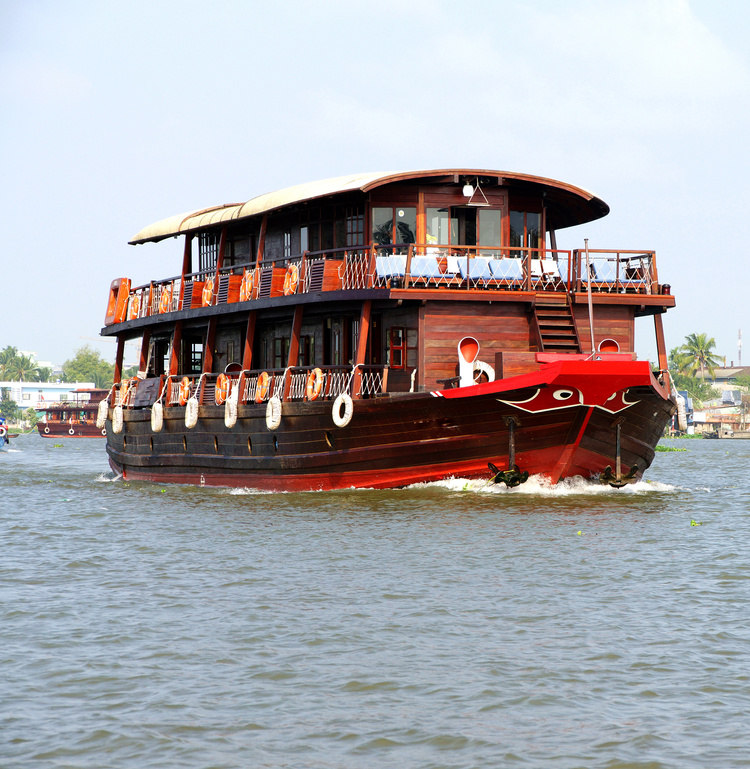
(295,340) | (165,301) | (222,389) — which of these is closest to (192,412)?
(222,389)

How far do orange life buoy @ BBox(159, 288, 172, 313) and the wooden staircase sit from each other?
943 centimetres

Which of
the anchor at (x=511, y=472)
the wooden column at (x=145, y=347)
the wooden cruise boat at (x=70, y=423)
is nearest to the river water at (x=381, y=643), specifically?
the anchor at (x=511, y=472)

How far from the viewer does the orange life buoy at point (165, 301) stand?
77.8 feet

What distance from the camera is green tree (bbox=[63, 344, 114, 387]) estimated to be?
5167 inches

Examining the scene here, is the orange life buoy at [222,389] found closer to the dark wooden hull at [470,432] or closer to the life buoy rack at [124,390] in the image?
the dark wooden hull at [470,432]

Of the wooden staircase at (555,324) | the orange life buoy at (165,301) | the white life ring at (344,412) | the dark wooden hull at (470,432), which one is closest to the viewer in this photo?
the dark wooden hull at (470,432)

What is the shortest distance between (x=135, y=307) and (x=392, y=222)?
28.4ft

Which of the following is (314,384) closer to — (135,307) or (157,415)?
(157,415)

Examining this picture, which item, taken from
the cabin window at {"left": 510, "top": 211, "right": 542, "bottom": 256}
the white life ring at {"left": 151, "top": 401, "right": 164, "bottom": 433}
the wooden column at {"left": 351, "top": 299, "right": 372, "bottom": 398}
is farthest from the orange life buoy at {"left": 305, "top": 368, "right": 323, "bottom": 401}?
the white life ring at {"left": 151, "top": 401, "right": 164, "bottom": 433}

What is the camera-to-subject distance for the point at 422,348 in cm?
1717

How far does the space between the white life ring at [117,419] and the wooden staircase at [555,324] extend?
36.6 feet

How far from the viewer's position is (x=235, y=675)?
7379 mm

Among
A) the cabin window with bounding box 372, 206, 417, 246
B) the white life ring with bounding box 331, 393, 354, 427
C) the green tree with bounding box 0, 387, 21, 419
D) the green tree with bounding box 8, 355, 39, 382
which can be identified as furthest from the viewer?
the green tree with bounding box 8, 355, 39, 382

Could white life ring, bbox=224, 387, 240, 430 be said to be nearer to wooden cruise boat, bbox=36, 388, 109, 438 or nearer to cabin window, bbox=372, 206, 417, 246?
cabin window, bbox=372, 206, 417, 246
